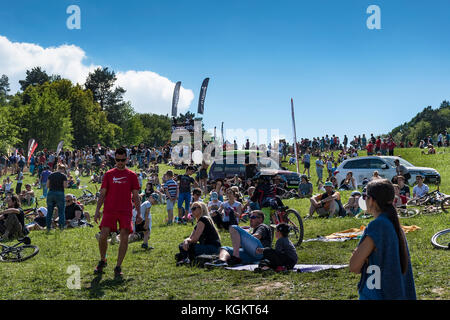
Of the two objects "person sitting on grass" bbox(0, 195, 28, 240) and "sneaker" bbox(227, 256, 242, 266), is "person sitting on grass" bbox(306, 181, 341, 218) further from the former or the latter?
"person sitting on grass" bbox(0, 195, 28, 240)

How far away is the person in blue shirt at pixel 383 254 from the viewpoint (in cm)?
317

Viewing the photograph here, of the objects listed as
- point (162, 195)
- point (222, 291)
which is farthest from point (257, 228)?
point (162, 195)

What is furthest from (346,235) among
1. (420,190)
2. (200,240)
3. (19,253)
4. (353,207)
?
(19,253)

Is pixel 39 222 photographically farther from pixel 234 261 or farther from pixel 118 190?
pixel 234 261

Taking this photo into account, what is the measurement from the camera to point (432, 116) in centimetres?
11200

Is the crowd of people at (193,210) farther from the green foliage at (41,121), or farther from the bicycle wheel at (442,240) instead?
the green foliage at (41,121)

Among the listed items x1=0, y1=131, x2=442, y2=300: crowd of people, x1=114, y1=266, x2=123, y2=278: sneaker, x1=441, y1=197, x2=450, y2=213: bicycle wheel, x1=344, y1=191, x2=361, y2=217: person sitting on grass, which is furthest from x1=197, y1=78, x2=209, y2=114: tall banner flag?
x1=114, y1=266, x2=123, y2=278: sneaker

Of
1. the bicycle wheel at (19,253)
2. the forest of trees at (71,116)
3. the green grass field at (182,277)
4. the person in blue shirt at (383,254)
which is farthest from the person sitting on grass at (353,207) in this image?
the forest of trees at (71,116)

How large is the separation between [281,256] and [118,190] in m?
2.74

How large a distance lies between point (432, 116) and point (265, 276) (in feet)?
380

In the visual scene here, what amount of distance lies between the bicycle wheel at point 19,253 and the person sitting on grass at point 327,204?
7712 mm
